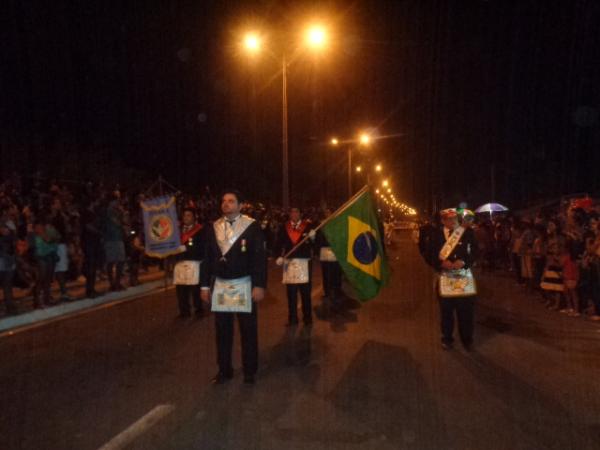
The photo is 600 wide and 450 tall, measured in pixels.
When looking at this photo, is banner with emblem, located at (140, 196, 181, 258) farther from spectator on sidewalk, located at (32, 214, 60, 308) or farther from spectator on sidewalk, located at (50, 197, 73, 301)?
spectator on sidewalk, located at (50, 197, 73, 301)

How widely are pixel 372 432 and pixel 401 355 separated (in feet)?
9.24

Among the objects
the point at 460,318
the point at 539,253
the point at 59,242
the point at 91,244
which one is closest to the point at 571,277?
the point at 539,253

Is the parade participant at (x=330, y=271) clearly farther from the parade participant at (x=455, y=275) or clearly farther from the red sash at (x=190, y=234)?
the parade participant at (x=455, y=275)

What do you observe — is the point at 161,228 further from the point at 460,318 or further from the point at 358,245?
the point at 460,318

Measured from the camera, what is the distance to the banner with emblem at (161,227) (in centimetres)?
1121

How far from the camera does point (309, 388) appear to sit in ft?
20.2

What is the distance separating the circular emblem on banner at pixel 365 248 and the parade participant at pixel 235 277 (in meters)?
1.85

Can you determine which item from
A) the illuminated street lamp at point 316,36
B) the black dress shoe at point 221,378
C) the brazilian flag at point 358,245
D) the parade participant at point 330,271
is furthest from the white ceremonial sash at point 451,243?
the illuminated street lamp at point 316,36

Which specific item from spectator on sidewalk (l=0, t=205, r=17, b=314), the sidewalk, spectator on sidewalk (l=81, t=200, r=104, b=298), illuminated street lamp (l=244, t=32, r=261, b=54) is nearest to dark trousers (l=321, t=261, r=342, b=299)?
the sidewalk

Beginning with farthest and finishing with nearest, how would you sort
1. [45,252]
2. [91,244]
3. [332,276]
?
[91,244]
[332,276]
[45,252]

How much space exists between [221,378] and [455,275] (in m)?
3.28

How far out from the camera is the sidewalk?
9965 millimetres

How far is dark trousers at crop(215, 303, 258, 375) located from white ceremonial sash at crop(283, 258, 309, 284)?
126 inches

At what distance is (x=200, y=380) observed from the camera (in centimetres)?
648
